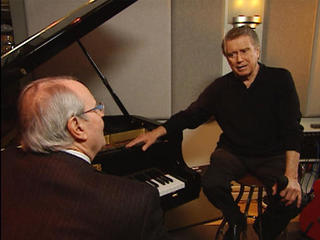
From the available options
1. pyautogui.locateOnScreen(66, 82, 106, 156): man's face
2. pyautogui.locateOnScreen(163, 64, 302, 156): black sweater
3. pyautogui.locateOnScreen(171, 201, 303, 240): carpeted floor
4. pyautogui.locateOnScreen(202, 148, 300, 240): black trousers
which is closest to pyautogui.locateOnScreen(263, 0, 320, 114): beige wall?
pyautogui.locateOnScreen(163, 64, 302, 156): black sweater

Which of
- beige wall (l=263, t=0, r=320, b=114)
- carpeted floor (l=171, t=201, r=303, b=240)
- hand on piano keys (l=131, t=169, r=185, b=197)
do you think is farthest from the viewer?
beige wall (l=263, t=0, r=320, b=114)

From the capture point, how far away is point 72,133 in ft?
2.57

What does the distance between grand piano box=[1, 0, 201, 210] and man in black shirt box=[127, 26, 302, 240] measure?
0.15 metres

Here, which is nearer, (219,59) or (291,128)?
(291,128)

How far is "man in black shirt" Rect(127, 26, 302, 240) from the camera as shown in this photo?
5.24 feet

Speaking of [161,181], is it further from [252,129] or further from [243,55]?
[243,55]

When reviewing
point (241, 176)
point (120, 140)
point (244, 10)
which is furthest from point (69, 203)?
point (244, 10)

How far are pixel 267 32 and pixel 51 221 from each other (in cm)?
218

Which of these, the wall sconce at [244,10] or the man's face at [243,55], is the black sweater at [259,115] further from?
the wall sconce at [244,10]

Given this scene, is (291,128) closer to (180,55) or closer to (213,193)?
(213,193)

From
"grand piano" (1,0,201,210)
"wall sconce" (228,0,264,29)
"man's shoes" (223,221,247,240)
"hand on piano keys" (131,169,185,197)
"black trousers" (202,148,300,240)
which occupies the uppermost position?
"wall sconce" (228,0,264,29)

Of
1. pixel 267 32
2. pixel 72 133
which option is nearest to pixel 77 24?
pixel 72 133

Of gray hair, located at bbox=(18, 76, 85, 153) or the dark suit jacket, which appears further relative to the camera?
gray hair, located at bbox=(18, 76, 85, 153)

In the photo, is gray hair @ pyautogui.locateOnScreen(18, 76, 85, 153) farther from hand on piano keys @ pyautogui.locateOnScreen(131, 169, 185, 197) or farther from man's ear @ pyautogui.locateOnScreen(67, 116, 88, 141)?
hand on piano keys @ pyautogui.locateOnScreen(131, 169, 185, 197)
